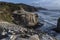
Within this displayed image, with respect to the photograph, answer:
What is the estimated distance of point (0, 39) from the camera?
1317cm

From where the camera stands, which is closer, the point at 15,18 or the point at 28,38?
the point at 28,38

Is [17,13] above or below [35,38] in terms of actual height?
below

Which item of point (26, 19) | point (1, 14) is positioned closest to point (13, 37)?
point (1, 14)

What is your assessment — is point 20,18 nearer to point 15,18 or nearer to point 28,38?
point 15,18

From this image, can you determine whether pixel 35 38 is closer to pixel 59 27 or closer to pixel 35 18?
pixel 59 27

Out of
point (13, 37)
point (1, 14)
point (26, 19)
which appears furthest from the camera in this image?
point (26, 19)

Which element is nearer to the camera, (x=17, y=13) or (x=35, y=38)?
(x=35, y=38)

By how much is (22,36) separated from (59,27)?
11.8 meters

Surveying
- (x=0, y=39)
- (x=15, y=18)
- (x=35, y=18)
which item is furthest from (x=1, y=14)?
(x=0, y=39)

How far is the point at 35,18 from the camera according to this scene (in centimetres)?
2681

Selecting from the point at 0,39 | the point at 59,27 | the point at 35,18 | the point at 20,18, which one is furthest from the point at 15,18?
the point at 0,39

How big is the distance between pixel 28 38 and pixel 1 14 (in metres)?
11.0

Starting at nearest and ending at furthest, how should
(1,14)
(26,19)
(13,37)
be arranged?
(13,37), (1,14), (26,19)

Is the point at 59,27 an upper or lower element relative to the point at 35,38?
lower
